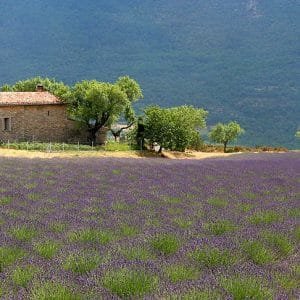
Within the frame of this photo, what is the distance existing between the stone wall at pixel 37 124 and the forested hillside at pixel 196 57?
5856cm

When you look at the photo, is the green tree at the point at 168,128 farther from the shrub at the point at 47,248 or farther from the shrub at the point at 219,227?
the shrub at the point at 47,248

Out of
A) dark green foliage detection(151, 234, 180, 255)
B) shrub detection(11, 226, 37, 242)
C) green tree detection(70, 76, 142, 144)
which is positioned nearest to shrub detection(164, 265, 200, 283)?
dark green foliage detection(151, 234, 180, 255)

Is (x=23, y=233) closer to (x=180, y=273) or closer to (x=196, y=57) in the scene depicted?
(x=180, y=273)

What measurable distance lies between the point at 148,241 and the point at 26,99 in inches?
1317

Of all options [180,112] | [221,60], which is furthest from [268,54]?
[180,112]

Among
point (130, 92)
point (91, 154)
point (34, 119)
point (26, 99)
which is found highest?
point (130, 92)

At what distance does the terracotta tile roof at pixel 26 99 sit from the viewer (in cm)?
3768

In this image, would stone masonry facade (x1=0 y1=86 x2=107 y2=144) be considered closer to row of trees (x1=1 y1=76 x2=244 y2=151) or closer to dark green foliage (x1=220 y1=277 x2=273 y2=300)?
row of trees (x1=1 y1=76 x2=244 y2=151)

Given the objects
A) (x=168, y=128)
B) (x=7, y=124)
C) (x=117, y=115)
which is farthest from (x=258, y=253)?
(x=117, y=115)

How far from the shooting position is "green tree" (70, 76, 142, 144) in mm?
38156

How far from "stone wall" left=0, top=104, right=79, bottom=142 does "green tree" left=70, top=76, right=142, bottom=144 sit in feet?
3.57

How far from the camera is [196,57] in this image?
159625 mm

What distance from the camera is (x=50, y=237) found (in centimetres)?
647

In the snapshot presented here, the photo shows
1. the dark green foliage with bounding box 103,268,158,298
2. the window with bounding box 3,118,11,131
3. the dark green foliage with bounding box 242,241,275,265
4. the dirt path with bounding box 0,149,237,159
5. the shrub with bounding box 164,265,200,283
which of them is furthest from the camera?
the window with bounding box 3,118,11,131
